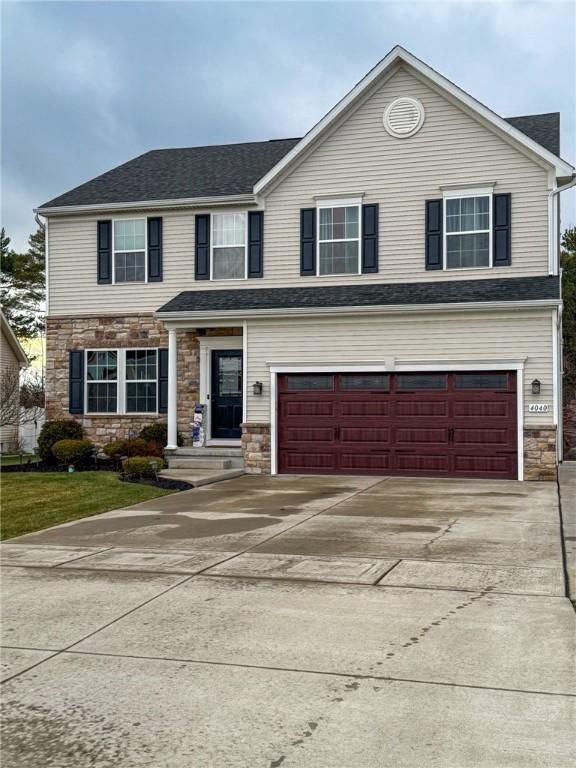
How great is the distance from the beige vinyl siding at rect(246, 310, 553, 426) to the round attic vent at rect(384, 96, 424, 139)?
449 cm

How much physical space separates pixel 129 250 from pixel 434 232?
307 inches

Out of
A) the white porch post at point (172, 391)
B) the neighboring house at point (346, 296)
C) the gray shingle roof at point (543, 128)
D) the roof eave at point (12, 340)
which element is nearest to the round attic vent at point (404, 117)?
the neighboring house at point (346, 296)

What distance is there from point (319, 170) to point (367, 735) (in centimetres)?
1606

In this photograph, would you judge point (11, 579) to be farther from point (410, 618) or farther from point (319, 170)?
point (319, 170)

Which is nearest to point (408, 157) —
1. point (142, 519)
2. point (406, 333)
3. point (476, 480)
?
point (406, 333)

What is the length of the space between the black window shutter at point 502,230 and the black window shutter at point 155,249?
819 cm

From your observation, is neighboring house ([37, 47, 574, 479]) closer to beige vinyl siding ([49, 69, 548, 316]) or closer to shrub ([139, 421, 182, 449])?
beige vinyl siding ([49, 69, 548, 316])

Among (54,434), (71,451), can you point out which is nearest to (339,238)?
(71,451)

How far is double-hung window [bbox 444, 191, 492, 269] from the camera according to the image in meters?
17.4

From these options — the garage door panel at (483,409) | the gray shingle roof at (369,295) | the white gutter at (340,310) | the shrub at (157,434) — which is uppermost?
the gray shingle roof at (369,295)

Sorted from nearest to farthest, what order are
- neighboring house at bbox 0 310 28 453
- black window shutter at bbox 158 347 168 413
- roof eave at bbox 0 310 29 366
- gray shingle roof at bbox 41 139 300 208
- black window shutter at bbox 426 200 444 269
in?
1. black window shutter at bbox 426 200 444 269
2. black window shutter at bbox 158 347 168 413
3. gray shingle roof at bbox 41 139 300 208
4. neighboring house at bbox 0 310 28 453
5. roof eave at bbox 0 310 29 366

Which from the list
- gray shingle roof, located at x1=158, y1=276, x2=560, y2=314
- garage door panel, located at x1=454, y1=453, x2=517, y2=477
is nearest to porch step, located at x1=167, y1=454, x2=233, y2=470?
gray shingle roof, located at x1=158, y1=276, x2=560, y2=314

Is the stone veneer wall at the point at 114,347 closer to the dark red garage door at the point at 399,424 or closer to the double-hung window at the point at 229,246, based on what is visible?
the double-hung window at the point at 229,246

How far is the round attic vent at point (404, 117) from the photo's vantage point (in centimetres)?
1795
